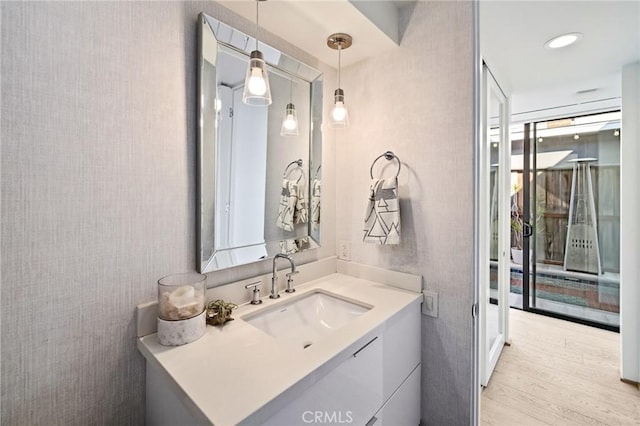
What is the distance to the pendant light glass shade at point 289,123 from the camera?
1453mm

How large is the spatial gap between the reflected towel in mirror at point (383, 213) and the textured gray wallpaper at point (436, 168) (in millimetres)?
100

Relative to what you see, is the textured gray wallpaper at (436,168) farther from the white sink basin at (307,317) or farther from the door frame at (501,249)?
the door frame at (501,249)

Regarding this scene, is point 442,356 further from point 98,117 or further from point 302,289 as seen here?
point 98,117

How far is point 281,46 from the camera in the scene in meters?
1.44

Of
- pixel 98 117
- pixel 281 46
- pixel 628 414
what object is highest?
pixel 281 46

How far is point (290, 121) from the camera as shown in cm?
146

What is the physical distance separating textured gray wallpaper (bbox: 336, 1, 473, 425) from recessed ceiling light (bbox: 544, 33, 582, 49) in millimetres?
885

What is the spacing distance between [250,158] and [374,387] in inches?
42.7

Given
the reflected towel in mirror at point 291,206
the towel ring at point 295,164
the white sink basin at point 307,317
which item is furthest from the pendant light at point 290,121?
the white sink basin at point 307,317

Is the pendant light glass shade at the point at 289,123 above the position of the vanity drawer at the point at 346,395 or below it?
above

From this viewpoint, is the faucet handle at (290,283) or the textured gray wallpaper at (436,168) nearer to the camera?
the textured gray wallpaper at (436,168)

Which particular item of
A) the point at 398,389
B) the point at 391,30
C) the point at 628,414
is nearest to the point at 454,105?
the point at 391,30

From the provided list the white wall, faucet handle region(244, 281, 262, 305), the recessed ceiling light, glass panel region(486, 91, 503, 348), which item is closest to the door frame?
glass panel region(486, 91, 503, 348)

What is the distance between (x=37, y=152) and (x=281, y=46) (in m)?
1.11
